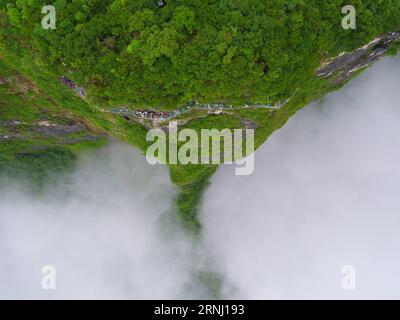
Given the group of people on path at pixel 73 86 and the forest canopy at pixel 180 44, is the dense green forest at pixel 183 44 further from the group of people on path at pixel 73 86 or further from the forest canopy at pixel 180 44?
the group of people on path at pixel 73 86

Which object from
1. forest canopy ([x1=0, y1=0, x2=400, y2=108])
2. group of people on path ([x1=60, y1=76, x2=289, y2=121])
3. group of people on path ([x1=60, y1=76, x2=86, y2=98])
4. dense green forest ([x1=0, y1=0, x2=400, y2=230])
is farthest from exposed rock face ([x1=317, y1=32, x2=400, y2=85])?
group of people on path ([x1=60, y1=76, x2=86, y2=98])

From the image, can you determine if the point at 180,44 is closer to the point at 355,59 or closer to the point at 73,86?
the point at 73,86

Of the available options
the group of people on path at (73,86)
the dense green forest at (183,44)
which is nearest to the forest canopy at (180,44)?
the dense green forest at (183,44)

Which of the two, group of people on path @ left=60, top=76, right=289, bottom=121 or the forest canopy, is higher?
the forest canopy

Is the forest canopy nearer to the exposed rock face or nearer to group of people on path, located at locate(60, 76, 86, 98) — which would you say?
group of people on path, located at locate(60, 76, 86, 98)

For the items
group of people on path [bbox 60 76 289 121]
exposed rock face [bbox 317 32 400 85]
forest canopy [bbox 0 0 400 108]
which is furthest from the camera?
exposed rock face [bbox 317 32 400 85]

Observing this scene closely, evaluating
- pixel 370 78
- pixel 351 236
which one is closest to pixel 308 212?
pixel 351 236
